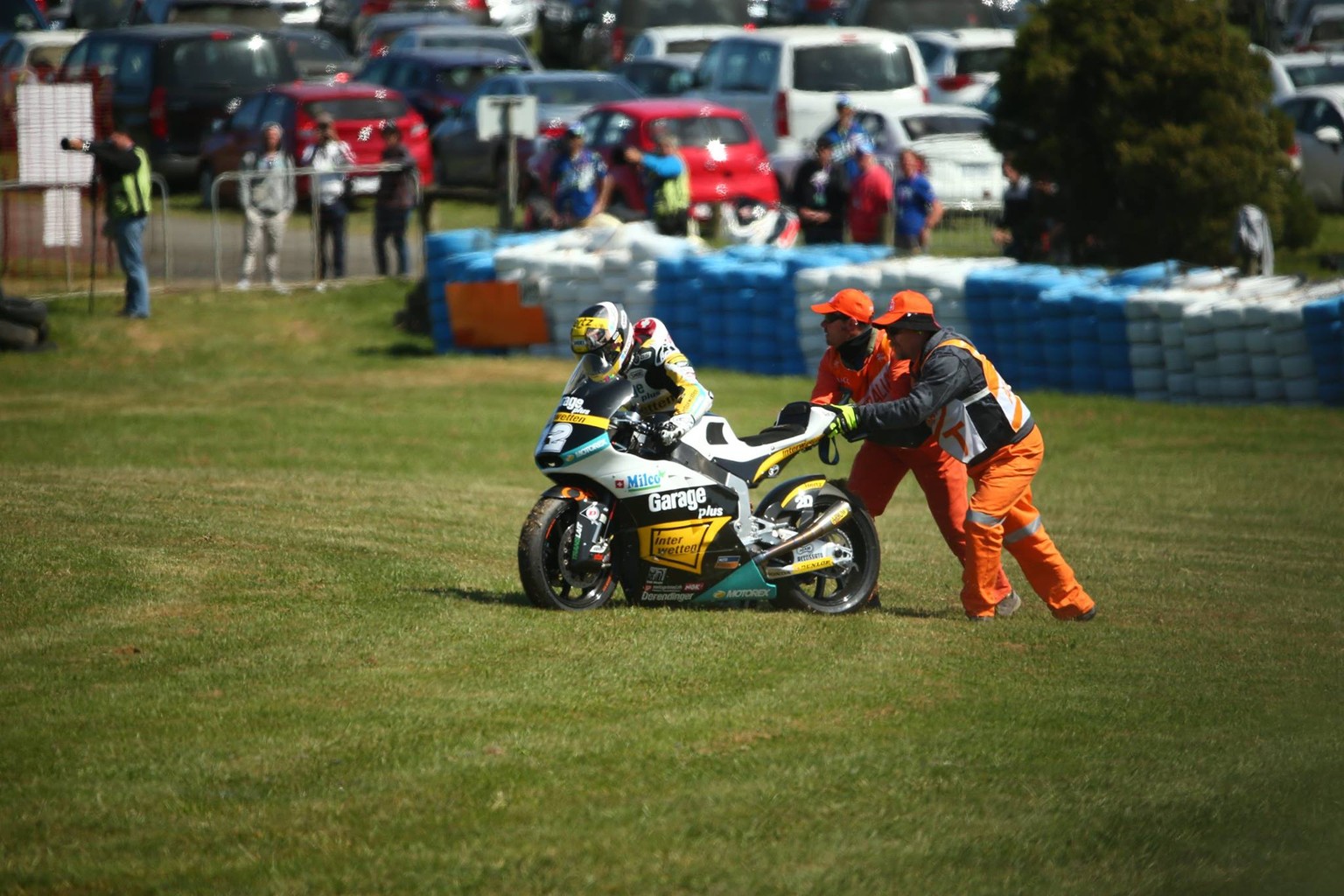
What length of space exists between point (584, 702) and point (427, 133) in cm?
2419

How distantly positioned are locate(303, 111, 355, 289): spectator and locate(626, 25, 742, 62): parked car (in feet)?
40.8

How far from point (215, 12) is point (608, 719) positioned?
1257 inches

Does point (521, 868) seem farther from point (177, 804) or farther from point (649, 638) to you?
point (649, 638)

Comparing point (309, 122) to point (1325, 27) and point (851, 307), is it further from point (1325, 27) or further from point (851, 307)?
point (1325, 27)

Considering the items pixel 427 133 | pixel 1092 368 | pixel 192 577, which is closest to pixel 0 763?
pixel 192 577

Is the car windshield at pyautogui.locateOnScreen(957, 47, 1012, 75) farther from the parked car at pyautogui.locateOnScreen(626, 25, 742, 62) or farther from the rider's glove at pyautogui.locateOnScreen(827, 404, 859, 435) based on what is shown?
the rider's glove at pyautogui.locateOnScreen(827, 404, 859, 435)

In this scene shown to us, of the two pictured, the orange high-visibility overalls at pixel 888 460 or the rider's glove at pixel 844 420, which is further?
the orange high-visibility overalls at pixel 888 460

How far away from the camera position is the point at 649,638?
772cm

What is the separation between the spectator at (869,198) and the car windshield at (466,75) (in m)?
11.4

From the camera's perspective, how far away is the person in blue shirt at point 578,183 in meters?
21.9

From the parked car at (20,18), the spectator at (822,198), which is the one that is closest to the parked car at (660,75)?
the spectator at (822,198)

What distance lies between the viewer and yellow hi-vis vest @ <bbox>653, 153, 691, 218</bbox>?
71.2 ft

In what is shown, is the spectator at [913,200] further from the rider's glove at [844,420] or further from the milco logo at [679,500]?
the milco logo at [679,500]

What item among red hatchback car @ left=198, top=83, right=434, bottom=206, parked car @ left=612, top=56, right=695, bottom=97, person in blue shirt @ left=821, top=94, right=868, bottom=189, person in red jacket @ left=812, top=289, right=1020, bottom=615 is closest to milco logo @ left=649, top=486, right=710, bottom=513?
person in red jacket @ left=812, top=289, right=1020, bottom=615
